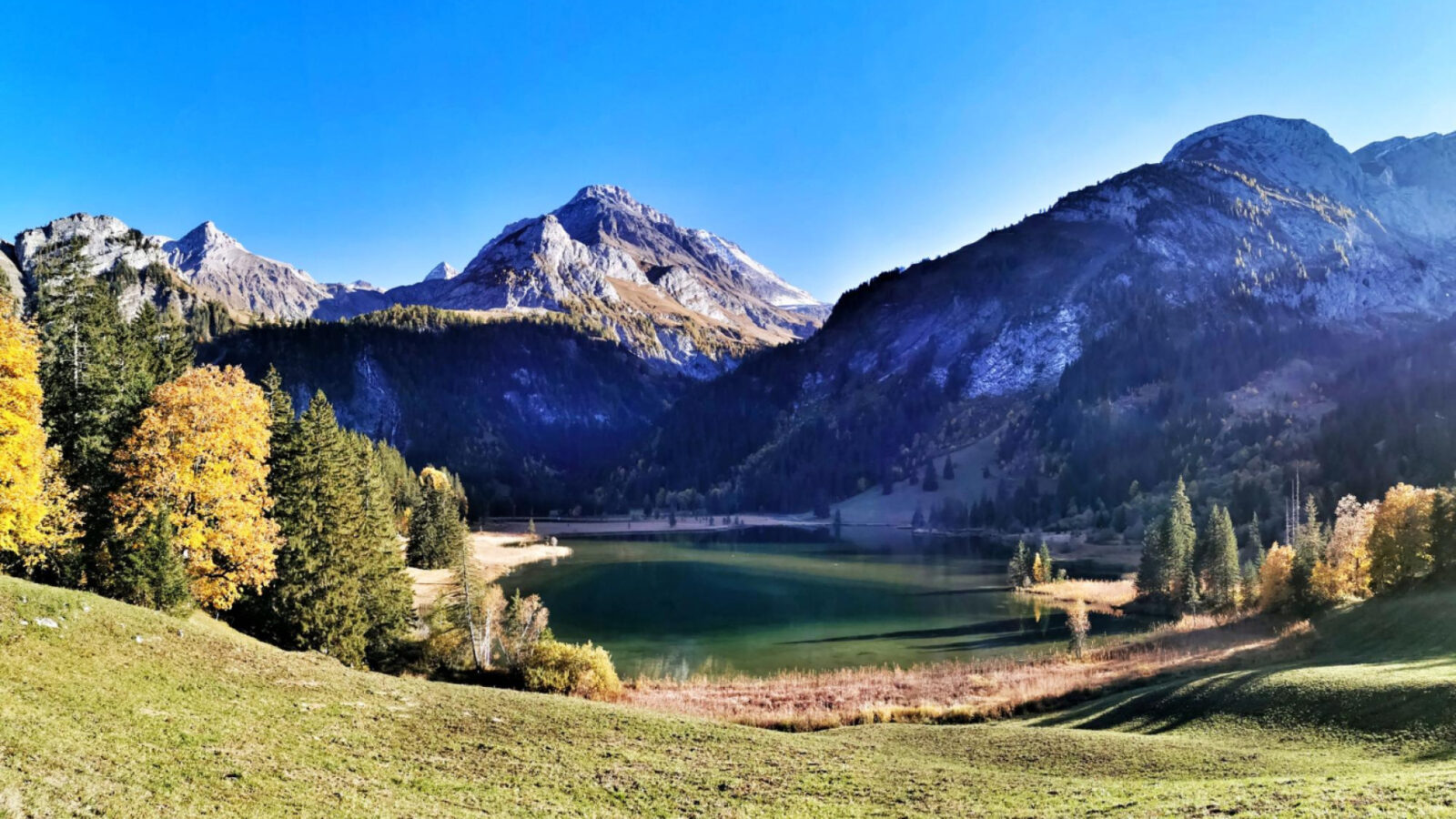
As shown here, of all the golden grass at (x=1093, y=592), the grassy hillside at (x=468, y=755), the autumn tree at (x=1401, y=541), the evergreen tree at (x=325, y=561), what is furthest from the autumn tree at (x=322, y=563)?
the golden grass at (x=1093, y=592)

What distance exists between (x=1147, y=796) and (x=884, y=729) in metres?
17.3

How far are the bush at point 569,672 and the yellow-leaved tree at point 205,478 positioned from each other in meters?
15.4

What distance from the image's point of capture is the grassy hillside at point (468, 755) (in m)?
16.4

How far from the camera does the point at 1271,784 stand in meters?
20.3

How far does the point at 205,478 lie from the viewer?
3566 cm

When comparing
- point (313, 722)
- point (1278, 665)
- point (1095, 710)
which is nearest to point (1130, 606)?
point (1278, 665)

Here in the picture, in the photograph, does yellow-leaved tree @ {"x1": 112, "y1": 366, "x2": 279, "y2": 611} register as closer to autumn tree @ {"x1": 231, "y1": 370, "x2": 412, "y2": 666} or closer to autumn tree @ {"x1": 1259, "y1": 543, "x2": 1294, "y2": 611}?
autumn tree @ {"x1": 231, "y1": 370, "x2": 412, "y2": 666}

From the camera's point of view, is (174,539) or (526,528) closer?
(174,539)

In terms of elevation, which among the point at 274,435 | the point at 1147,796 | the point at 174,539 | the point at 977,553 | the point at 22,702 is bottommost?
the point at 977,553

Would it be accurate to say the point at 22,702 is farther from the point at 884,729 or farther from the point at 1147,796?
the point at 884,729

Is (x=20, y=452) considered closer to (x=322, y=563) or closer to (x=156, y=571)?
(x=156, y=571)

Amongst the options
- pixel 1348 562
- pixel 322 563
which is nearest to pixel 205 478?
pixel 322 563

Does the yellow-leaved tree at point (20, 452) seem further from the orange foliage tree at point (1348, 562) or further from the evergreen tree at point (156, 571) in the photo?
the orange foliage tree at point (1348, 562)

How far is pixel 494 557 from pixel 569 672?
3571 inches
